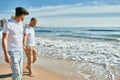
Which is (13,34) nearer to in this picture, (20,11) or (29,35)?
(20,11)

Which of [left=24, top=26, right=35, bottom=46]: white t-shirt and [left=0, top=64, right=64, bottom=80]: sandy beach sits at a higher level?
[left=24, top=26, right=35, bottom=46]: white t-shirt

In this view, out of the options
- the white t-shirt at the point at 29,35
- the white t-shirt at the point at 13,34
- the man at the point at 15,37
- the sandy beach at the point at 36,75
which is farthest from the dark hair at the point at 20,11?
the sandy beach at the point at 36,75

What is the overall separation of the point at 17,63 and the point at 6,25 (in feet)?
2.62

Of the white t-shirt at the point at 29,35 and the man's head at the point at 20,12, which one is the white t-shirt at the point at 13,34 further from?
the white t-shirt at the point at 29,35

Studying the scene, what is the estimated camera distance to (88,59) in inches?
490

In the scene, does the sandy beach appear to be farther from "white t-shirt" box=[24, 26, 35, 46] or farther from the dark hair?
the dark hair

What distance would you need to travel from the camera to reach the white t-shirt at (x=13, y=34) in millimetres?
5973

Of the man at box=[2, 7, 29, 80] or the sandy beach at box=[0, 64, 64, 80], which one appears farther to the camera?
the sandy beach at box=[0, 64, 64, 80]

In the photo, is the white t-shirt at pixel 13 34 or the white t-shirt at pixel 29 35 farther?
the white t-shirt at pixel 29 35

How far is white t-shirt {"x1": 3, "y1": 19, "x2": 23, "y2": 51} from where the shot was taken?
597cm

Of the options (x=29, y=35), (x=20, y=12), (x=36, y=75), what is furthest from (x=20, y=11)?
(x=36, y=75)

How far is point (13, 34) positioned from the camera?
19.9 feet

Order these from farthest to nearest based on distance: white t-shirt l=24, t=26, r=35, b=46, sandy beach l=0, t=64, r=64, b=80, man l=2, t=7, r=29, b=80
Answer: sandy beach l=0, t=64, r=64, b=80
white t-shirt l=24, t=26, r=35, b=46
man l=2, t=7, r=29, b=80

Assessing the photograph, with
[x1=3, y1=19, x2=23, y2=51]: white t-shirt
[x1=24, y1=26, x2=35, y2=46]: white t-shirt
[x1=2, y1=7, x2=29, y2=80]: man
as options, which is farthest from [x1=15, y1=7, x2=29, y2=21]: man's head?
[x1=24, y1=26, x2=35, y2=46]: white t-shirt
